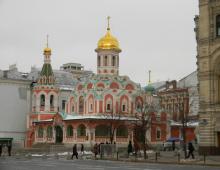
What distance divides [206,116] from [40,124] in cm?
3960

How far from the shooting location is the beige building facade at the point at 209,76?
4056 centimetres

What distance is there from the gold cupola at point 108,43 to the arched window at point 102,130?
529 inches

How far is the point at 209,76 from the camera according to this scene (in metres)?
41.4

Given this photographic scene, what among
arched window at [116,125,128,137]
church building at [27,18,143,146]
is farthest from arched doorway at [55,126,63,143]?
arched window at [116,125,128,137]

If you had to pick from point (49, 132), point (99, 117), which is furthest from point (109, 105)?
point (49, 132)

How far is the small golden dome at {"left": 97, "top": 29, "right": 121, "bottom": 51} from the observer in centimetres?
7500

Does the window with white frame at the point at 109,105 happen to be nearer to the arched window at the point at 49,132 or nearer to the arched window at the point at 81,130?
the arched window at the point at 81,130

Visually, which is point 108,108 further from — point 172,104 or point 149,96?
point 172,104

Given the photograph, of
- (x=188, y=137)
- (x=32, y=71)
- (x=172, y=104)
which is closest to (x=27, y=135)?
(x=32, y=71)

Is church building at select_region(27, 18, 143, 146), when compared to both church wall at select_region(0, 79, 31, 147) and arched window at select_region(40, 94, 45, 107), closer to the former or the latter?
arched window at select_region(40, 94, 45, 107)

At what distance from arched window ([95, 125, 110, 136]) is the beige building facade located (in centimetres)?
2720

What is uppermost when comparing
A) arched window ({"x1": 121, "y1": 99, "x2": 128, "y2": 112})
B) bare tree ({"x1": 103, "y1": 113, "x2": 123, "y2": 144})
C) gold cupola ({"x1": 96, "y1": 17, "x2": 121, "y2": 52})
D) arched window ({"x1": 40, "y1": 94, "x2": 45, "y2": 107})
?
gold cupola ({"x1": 96, "y1": 17, "x2": 121, "y2": 52})

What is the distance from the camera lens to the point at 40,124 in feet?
249

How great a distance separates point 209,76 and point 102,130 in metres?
28.8
